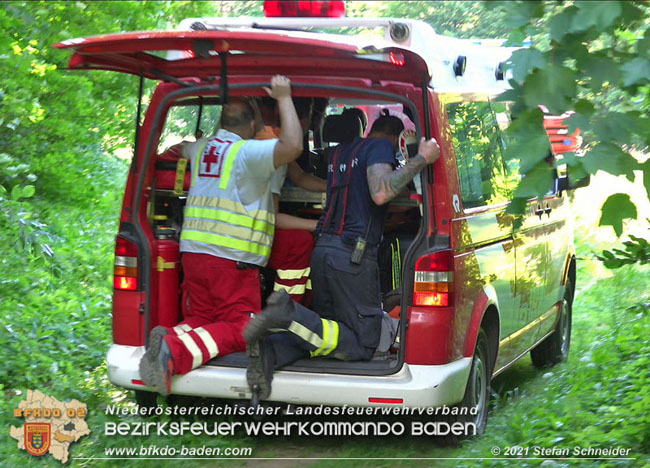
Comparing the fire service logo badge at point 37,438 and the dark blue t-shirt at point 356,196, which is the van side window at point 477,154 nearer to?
the dark blue t-shirt at point 356,196

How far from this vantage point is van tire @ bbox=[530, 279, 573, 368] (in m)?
8.51

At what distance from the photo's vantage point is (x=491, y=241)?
605 cm

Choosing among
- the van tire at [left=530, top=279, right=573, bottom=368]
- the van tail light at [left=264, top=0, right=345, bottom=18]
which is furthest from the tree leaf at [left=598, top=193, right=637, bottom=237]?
the van tire at [left=530, top=279, right=573, bottom=368]

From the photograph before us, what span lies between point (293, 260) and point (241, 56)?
1291mm

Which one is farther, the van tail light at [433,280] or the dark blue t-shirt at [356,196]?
the dark blue t-shirt at [356,196]

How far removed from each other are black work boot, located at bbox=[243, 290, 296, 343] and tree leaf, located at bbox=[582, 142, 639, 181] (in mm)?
2215

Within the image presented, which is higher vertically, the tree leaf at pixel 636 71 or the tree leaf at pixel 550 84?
the tree leaf at pixel 636 71

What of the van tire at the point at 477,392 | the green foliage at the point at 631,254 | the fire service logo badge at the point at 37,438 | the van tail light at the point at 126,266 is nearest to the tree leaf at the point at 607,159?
the green foliage at the point at 631,254

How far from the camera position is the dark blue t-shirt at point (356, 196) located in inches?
221

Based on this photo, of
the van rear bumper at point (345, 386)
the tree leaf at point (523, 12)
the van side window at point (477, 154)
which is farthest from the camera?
the van side window at point (477, 154)

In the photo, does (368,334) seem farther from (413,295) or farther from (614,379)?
(614,379)

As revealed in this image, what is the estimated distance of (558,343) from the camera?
338 inches

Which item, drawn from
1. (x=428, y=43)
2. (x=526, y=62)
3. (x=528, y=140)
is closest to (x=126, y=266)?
(x=428, y=43)

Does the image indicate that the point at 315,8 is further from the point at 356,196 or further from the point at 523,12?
the point at 523,12
